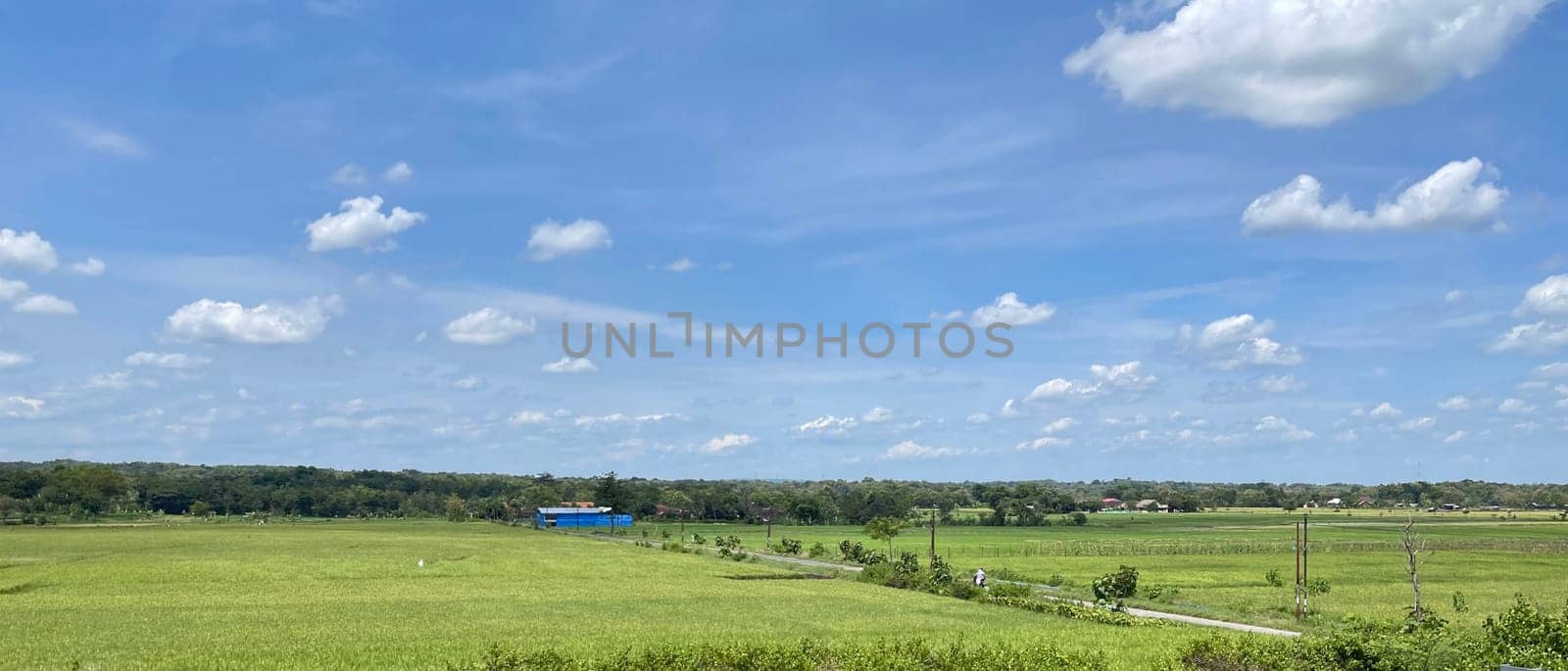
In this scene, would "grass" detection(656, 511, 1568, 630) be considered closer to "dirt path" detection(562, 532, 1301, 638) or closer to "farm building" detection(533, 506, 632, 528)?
"dirt path" detection(562, 532, 1301, 638)

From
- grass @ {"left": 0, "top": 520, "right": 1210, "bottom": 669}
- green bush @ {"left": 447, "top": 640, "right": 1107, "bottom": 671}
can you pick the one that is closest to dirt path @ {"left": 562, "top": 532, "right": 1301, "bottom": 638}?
grass @ {"left": 0, "top": 520, "right": 1210, "bottom": 669}

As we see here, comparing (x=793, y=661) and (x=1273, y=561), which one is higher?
(x=793, y=661)

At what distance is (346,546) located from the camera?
96250mm

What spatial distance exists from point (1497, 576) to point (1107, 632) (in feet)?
160

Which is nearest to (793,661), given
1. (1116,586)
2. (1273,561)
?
(1116,586)

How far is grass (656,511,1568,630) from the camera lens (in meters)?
52.2

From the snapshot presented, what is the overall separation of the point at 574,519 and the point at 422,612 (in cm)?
13546

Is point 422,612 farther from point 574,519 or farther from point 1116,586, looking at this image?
point 574,519

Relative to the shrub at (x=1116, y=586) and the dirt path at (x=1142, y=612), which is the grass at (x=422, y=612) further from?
the shrub at (x=1116, y=586)

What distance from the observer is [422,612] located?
137 feet

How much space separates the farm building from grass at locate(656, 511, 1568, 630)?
27.1 meters

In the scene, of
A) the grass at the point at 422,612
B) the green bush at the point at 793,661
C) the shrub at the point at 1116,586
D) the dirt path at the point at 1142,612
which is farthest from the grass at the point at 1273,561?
the green bush at the point at 793,661

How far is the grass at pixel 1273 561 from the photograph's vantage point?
171 feet

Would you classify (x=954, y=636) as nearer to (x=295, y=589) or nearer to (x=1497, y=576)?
(x=295, y=589)
